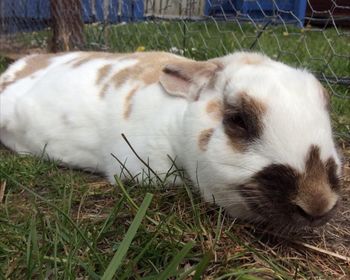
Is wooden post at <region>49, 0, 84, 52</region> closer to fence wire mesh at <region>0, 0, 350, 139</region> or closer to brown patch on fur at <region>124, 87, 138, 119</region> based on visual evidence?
fence wire mesh at <region>0, 0, 350, 139</region>

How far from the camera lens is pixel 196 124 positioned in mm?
1627

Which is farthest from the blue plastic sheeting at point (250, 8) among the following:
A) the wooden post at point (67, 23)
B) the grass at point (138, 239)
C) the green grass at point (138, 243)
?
the green grass at point (138, 243)

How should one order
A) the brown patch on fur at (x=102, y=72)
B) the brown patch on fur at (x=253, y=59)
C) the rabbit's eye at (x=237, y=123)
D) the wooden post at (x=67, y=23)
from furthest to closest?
1. the wooden post at (x=67, y=23)
2. the brown patch on fur at (x=102, y=72)
3. the brown patch on fur at (x=253, y=59)
4. the rabbit's eye at (x=237, y=123)

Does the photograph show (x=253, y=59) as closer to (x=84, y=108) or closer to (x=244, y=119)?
(x=244, y=119)

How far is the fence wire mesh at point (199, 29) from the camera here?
11.1 feet

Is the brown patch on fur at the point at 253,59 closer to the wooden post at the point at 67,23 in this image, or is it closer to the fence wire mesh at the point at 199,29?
the fence wire mesh at the point at 199,29

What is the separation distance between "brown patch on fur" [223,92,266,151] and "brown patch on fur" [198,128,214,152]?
0.18 ft

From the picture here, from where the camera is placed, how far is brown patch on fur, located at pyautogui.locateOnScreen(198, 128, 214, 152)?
156 cm

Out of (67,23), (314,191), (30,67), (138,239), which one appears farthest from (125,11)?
(314,191)

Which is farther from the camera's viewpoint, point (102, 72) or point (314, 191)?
point (102, 72)

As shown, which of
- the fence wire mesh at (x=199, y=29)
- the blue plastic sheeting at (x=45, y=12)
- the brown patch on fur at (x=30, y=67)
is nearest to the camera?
the brown patch on fur at (x=30, y=67)

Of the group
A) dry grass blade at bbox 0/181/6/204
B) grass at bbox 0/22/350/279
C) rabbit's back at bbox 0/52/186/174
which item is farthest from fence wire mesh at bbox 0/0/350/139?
dry grass blade at bbox 0/181/6/204

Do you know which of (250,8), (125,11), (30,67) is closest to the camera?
(30,67)

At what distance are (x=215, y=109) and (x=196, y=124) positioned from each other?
71mm
